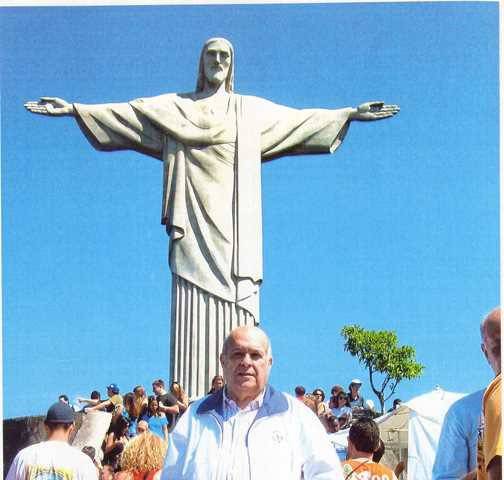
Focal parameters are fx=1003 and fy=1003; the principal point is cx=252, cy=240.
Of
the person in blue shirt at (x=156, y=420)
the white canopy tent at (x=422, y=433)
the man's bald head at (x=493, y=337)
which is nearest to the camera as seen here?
the man's bald head at (x=493, y=337)

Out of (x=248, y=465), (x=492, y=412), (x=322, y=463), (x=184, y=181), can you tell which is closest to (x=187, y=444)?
(x=248, y=465)

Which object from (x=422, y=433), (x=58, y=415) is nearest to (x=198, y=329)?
(x=422, y=433)

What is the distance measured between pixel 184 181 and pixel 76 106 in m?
1.22

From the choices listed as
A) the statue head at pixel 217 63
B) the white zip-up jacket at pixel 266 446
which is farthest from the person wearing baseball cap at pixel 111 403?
the white zip-up jacket at pixel 266 446

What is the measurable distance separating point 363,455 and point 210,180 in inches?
166

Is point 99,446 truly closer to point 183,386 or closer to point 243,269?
point 183,386

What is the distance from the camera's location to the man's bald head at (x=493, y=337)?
3650mm

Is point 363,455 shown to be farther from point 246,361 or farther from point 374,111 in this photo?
point 374,111

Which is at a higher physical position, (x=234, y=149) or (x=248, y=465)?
(x=234, y=149)

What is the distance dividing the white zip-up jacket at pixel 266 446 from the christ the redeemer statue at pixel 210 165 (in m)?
4.47

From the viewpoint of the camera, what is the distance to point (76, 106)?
30.0 feet

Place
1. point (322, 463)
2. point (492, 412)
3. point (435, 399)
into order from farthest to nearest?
point (435, 399), point (322, 463), point (492, 412)

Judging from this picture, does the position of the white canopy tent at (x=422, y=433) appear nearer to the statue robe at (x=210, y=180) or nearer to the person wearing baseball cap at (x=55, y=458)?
the statue robe at (x=210, y=180)

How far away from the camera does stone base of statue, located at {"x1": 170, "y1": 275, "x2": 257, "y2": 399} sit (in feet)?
28.5
